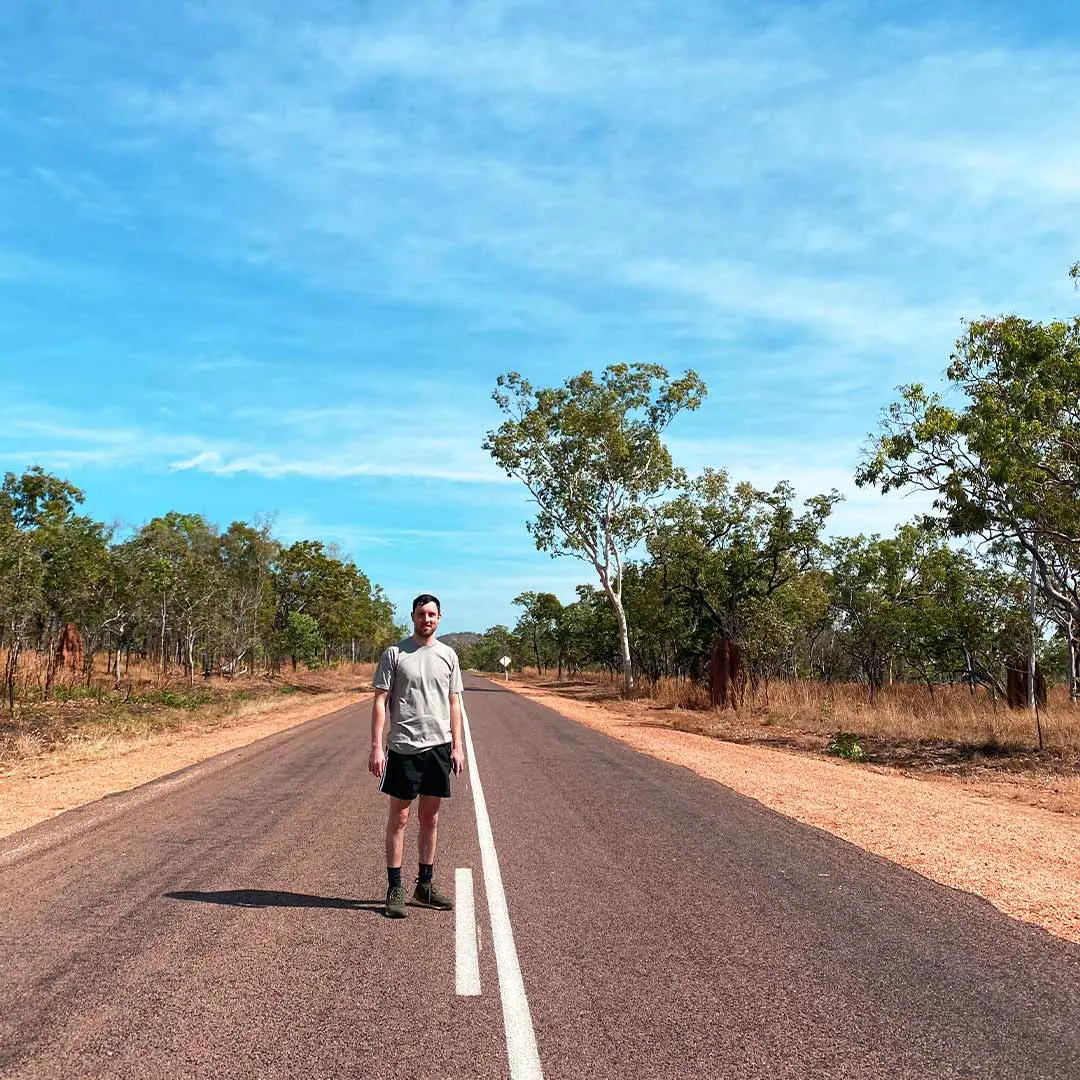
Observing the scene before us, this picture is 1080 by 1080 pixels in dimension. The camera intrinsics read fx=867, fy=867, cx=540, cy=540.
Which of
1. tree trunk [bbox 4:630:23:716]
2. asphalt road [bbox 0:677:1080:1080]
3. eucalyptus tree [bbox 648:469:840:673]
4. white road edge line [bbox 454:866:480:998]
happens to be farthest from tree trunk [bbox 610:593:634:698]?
white road edge line [bbox 454:866:480:998]

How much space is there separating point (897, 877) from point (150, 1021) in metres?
5.51

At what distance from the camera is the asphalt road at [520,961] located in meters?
3.66

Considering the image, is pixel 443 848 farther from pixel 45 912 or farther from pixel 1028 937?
pixel 1028 937

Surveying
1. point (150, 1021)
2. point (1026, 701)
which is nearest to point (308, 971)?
point (150, 1021)

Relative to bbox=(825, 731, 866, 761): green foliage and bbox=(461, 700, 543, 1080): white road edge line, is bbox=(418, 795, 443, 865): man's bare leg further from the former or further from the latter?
bbox=(825, 731, 866, 761): green foliage

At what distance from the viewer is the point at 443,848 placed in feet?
25.5

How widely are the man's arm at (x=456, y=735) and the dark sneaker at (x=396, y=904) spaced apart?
0.84m

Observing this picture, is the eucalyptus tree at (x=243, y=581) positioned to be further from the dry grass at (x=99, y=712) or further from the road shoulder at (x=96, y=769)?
the road shoulder at (x=96, y=769)

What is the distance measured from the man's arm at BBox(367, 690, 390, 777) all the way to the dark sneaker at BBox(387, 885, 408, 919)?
0.76 m

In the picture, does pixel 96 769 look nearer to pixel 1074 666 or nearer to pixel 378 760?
pixel 378 760

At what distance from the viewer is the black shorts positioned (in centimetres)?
584

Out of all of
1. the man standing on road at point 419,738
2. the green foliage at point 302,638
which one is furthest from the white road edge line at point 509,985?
the green foliage at point 302,638

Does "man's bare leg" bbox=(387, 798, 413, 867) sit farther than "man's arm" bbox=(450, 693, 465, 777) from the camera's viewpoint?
No

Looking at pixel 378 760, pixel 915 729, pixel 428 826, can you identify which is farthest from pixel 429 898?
pixel 915 729
